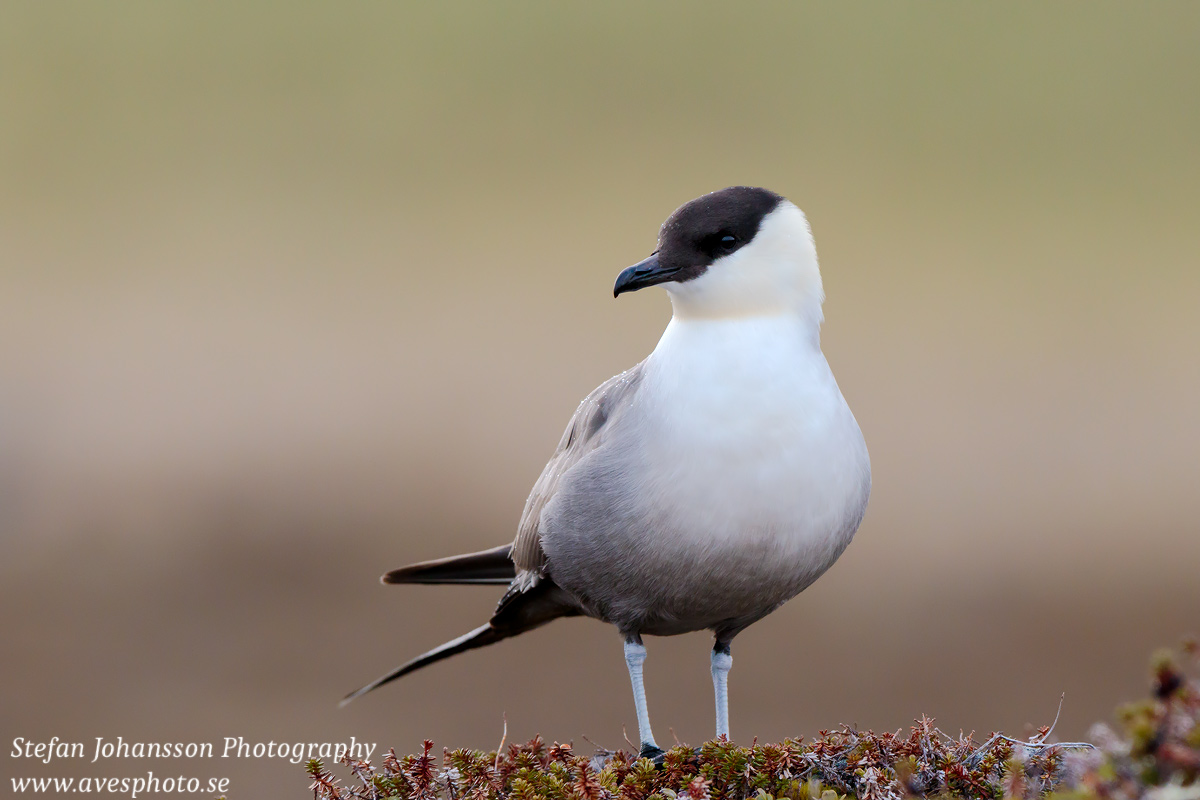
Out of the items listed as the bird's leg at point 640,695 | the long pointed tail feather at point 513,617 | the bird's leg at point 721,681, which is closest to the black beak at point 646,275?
the long pointed tail feather at point 513,617

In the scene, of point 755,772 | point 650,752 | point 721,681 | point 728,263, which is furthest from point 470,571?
point 755,772

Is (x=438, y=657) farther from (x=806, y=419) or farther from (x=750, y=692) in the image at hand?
(x=750, y=692)

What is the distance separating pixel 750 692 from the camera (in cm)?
900

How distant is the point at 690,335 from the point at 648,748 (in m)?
1.47

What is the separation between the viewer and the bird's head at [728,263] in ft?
13.1

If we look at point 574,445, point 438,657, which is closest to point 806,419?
point 574,445

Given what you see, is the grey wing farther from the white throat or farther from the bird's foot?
the bird's foot

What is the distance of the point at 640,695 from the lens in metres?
4.05

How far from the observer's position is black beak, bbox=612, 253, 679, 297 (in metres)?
3.99

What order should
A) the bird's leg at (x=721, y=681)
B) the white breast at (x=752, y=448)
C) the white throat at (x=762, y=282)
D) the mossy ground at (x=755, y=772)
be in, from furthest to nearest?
1. the bird's leg at (x=721, y=681)
2. the white throat at (x=762, y=282)
3. the white breast at (x=752, y=448)
4. the mossy ground at (x=755, y=772)

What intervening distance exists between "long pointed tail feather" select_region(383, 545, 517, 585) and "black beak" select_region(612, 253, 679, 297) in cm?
134

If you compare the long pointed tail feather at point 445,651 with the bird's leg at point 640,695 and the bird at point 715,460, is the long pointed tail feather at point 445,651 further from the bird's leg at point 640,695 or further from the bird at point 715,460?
the bird's leg at point 640,695

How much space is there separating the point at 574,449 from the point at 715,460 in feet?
2.81

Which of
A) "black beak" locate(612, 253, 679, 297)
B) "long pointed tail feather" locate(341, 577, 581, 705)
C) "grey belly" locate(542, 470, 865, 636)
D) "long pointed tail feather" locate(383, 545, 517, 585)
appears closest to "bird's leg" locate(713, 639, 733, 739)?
"grey belly" locate(542, 470, 865, 636)
